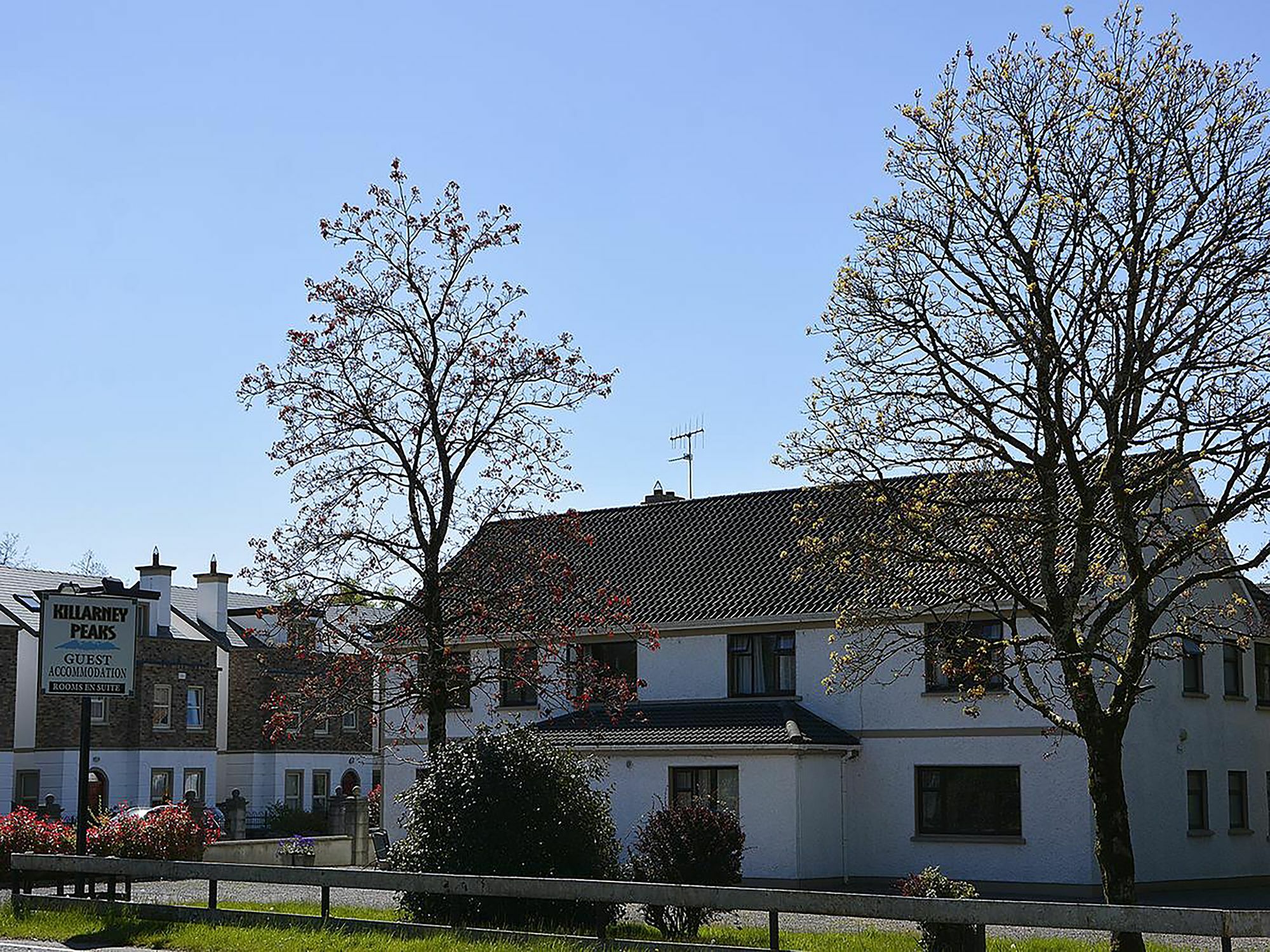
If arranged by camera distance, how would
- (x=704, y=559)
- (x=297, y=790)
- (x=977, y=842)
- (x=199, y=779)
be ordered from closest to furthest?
(x=977, y=842) → (x=704, y=559) → (x=199, y=779) → (x=297, y=790)

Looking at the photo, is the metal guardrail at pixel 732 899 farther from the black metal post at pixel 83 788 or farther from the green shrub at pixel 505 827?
the green shrub at pixel 505 827

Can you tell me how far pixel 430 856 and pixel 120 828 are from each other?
9.84 metres

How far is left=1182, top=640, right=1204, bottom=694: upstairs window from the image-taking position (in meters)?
32.4

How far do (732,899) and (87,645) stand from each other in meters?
10.2

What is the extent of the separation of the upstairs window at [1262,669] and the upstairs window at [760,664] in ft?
36.1

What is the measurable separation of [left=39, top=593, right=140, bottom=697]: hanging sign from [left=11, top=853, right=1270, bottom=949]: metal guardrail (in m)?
2.25

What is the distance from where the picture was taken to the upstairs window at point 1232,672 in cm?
3412

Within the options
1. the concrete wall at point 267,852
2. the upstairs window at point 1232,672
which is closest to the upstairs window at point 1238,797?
the upstairs window at point 1232,672

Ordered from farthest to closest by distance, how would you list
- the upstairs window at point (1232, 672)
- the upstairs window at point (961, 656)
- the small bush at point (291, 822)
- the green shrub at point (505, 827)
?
the small bush at point (291, 822) < the upstairs window at point (1232, 672) < the upstairs window at point (961, 656) < the green shrub at point (505, 827)

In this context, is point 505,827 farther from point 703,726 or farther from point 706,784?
point 703,726

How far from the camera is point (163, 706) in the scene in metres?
55.1

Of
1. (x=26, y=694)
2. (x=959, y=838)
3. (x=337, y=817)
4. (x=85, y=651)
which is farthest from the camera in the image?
(x=26, y=694)

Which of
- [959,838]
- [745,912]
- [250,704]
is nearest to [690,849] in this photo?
[745,912]

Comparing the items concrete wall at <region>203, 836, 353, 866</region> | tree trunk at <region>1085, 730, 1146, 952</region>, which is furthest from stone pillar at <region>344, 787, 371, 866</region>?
tree trunk at <region>1085, 730, 1146, 952</region>
